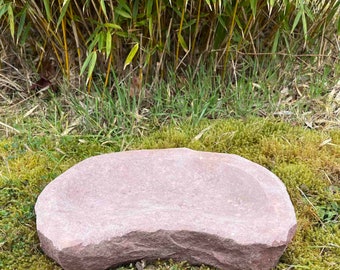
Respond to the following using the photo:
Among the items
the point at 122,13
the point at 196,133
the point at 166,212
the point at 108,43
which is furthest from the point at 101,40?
the point at 166,212

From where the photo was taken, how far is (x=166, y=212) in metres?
1.78

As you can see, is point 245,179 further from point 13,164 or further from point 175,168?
point 13,164

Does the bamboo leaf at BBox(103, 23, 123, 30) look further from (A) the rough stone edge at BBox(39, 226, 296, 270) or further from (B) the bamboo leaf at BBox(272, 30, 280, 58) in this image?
(A) the rough stone edge at BBox(39, 226, 296, 270)

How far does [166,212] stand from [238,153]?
2.11 ft

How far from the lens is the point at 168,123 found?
8.36ft

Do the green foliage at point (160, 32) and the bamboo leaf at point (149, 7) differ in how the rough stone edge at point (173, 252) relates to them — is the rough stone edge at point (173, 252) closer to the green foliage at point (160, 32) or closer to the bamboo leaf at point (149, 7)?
the green foliage at point (160, 32)

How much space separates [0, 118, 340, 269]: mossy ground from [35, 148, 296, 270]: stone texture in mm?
126

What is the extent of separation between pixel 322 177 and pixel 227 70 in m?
0.87

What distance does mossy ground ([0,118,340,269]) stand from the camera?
6.07 feet

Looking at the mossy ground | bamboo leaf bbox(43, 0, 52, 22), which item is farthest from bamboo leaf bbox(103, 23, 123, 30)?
the mossy ground

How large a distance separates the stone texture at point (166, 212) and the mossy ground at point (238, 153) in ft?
0.41

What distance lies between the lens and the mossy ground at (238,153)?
1.85 metres

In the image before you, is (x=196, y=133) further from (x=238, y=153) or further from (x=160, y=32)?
(x=160, y=32)

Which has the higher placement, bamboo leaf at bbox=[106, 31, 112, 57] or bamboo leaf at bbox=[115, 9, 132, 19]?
bamboo leaf at bbox=[115, 9, 132, 19]
